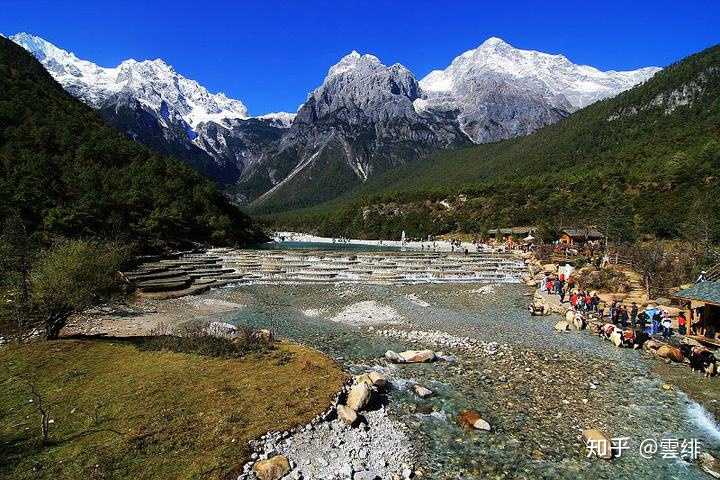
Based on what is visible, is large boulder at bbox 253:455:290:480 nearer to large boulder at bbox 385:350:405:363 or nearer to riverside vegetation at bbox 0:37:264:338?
large boulder at bbox 385:350:405:363

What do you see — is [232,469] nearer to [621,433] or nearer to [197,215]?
[621,433]

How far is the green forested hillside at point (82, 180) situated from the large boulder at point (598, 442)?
66.3m

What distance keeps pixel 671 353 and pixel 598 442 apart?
12521 millimetres

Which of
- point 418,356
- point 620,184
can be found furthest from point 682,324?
point 620,184

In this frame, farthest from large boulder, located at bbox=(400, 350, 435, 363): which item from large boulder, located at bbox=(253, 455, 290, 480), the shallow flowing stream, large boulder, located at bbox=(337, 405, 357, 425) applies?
large boulder, located at bbox=(253, 455, 290, 480)

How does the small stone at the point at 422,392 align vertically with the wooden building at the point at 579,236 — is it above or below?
below

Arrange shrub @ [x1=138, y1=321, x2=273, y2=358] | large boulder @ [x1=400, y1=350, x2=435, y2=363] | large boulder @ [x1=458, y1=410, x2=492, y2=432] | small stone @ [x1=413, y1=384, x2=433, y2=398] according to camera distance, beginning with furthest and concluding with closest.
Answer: large boulder @ [x1=400, y1=350, x2=435, y2=363]
shrub @ [x1=138, y1=321, x2=273, y2=358]
small stone @ [x1=413, y1=384, x2=433, y2=398]
large boulder @ [x1=458, y1=410, x2=492, y2=432]

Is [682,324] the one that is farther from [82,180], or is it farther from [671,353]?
[82,180]

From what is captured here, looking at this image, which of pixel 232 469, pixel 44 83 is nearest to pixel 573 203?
pixel 232 469

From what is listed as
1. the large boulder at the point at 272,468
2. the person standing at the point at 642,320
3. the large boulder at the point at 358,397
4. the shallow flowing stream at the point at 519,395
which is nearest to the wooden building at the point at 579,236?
the person standing at the point at 642,320

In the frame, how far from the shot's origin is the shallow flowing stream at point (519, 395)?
12.3 metres

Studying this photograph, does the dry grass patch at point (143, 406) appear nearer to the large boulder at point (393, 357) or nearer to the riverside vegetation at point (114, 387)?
the riverside vegetation at point (114, 387)

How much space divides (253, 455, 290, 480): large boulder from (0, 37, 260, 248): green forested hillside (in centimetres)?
6083

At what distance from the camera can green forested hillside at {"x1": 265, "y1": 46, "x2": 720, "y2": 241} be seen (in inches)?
3718
